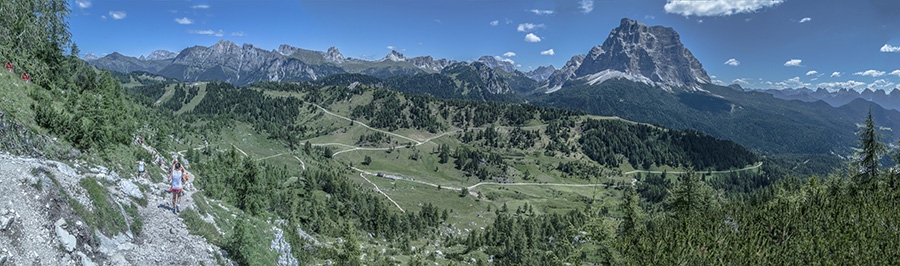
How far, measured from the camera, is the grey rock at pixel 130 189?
2627 centimetres

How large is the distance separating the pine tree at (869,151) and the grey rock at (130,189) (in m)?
79.4

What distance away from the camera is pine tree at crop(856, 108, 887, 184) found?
5472cm

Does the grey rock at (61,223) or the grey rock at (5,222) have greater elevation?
the grey rock at (5,222)

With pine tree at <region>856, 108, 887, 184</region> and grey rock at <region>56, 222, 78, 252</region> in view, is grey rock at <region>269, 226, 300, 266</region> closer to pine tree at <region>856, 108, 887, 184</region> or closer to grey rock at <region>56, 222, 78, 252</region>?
grey rock at <region>56, 222, 78, 252</region>

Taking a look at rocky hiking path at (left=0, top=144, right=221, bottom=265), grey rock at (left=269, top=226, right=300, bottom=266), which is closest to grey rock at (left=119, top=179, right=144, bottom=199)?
rocky hiking path at (left=0, top=144, right=221, bottom=265)

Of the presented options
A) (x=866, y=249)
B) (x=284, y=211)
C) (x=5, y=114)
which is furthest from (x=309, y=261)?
(x=866, y=249)

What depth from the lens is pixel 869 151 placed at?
55.8 metres

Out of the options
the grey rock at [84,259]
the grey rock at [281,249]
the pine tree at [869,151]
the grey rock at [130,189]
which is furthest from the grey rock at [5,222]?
the pine tree at [869,151]

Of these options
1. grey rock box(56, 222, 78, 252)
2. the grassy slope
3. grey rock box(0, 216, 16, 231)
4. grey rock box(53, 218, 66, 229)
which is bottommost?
grey rock box(56, 222, 78, 252)

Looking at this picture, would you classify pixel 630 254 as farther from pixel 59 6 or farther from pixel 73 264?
pixel 59 6

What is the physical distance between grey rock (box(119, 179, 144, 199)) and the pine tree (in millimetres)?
79390

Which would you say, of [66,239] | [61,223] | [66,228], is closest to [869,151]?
[66,239]

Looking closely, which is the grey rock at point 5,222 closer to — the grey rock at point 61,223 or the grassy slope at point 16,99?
the grey rock at point 61,223

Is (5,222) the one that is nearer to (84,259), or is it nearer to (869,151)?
(84,259)
